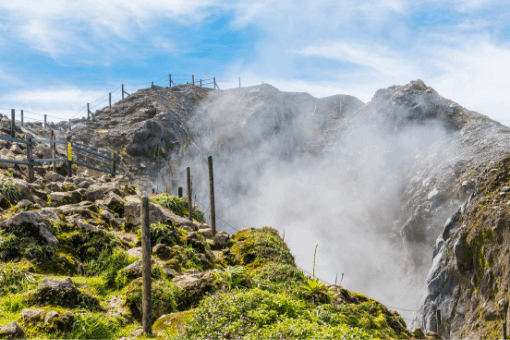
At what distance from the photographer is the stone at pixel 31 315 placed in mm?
5570

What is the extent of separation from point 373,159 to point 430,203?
506 inches

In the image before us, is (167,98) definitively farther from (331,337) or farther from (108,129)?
(331,337)

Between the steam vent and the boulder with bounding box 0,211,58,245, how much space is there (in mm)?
39

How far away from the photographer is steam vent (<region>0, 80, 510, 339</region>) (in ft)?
22.1

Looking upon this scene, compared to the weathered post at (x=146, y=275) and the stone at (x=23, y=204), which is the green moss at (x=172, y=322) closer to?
the weathered post at (x=146, y=275)

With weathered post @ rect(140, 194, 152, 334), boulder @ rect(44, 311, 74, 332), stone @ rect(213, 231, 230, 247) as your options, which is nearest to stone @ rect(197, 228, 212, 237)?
stone @ rect(213, 231, 230, 247)

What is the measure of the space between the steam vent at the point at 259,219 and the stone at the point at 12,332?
0.03 m

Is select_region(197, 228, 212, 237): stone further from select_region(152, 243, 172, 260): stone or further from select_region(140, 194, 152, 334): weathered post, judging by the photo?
select_region(140, 194, 152, 334): weathered post

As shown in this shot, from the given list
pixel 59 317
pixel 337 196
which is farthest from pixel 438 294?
pixel 337 196

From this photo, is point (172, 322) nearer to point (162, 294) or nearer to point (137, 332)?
point (137, 332)

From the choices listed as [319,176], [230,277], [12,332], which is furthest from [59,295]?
[319,176]

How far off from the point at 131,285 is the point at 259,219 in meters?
35.3

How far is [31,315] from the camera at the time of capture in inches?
221

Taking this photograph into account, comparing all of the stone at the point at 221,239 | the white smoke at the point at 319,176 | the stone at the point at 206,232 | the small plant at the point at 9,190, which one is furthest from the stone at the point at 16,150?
the white smoke at the point at 319,176
